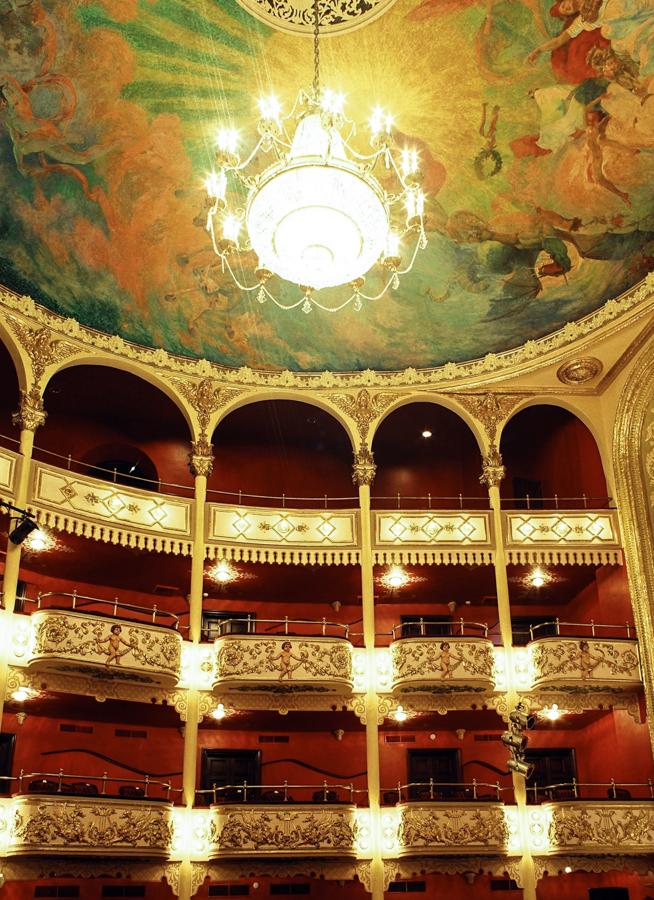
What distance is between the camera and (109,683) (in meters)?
18.9

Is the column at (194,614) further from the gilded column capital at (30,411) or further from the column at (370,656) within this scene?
the gilded column capital at (30,411)

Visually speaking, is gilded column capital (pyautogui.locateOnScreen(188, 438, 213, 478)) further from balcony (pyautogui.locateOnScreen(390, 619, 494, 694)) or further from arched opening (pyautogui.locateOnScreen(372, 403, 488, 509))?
balcony (pyautogui.locateOnScreen(390, 619, 494, 694))

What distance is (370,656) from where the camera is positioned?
20281 mm

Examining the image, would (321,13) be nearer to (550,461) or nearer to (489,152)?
(489,152)

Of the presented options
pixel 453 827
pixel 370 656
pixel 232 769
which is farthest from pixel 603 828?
pixel 232 769

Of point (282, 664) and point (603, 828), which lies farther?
point (282, 664)

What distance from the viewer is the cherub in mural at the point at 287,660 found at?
19375 mm

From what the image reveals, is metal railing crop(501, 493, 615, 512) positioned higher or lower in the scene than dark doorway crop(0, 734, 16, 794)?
higher

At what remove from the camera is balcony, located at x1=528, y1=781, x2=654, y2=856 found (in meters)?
18.2

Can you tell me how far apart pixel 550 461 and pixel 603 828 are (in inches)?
383

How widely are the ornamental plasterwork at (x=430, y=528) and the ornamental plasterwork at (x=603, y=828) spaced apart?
242 inches

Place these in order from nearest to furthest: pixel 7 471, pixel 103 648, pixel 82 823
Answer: pixel 82 823, pixel 103 648, pixel 7 471

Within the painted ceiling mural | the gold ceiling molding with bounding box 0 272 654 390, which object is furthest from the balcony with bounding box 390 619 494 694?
the painted ceiling mural

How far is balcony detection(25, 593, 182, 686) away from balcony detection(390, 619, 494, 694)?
4737 millimetres
